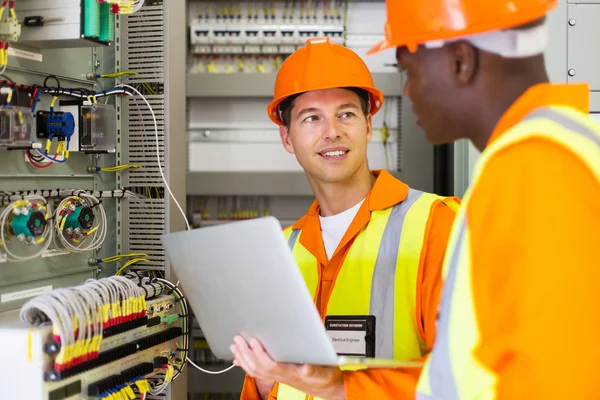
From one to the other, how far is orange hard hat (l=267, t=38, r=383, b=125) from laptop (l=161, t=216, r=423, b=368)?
687 millimetres

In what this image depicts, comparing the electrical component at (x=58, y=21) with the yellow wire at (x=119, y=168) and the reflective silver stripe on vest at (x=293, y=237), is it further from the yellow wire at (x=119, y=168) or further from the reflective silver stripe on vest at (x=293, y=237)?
the reflective silver stripe on vest at (x=293, y=237)

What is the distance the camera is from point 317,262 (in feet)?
5.66

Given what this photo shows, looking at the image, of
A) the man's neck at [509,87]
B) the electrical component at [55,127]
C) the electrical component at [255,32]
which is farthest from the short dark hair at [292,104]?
the electrical component at [255,32]

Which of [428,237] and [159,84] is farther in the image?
[159,84]

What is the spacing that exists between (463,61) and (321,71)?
3.02 feet

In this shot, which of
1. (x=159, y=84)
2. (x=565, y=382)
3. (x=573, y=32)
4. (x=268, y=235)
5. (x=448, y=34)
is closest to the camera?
(x=565, y=382)

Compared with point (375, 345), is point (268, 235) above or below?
above

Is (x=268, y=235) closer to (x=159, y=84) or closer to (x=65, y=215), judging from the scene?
(x=65, y=215)

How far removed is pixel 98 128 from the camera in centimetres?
186

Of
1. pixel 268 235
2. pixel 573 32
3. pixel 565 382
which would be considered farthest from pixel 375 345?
pixel 573 32

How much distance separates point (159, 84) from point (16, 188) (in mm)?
630

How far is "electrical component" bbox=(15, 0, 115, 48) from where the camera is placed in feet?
5.14

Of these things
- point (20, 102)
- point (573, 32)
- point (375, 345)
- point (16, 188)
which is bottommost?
point (375, 345)

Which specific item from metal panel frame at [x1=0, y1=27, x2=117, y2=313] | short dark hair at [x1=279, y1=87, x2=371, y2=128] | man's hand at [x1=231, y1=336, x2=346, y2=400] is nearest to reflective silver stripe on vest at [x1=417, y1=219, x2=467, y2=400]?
man's hand at [x1=231, y1=336, x2=346, y2=400]
